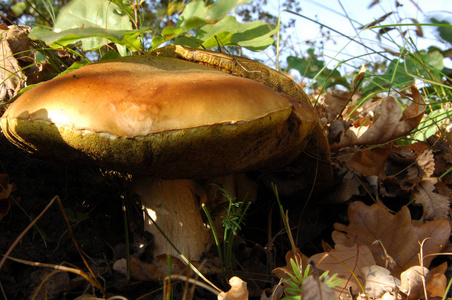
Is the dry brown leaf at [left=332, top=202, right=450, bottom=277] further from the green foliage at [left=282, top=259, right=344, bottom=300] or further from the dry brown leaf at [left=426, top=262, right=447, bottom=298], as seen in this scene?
the green foliage at [left=282, top=259, right=344, bottom=300]

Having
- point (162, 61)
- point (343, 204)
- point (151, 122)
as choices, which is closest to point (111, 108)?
point (151, 122)

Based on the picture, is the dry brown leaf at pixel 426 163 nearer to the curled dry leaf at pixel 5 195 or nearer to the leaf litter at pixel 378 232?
the leaf litter at pixel 378 232

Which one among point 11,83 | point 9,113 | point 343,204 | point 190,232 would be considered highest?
point 9,113

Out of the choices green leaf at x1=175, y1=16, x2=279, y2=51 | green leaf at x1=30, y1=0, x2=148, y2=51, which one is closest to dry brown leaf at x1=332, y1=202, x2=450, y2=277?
green leaf at x1=175, y1=16, x2=279, y2=51

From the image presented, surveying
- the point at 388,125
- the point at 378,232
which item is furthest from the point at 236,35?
the point at 378,232

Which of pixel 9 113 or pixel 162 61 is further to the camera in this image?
pixel 162 61

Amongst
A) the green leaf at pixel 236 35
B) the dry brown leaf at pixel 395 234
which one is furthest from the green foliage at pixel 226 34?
the dry brown leaf at pixel 395 234

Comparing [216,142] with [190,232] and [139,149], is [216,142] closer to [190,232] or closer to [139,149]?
[139,149]
